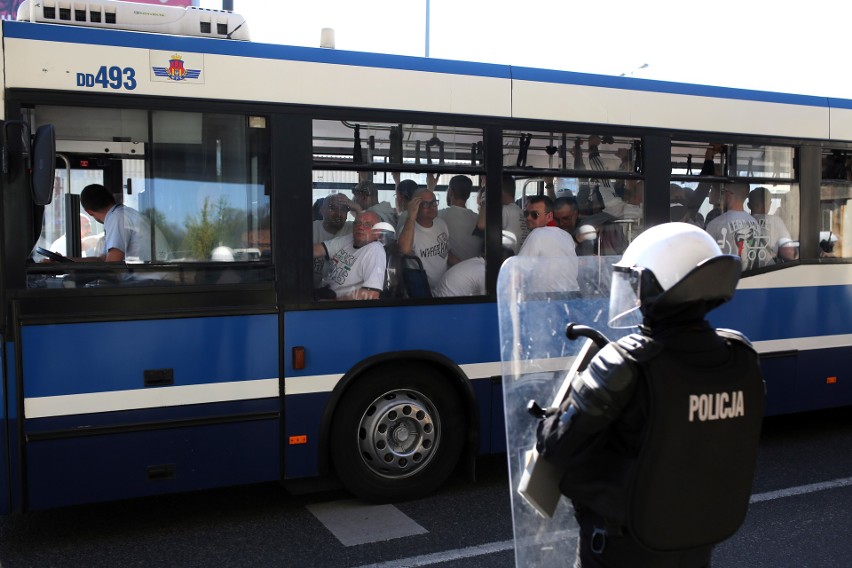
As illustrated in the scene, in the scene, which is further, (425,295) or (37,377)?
(425,295)

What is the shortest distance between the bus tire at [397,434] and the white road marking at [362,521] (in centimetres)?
12

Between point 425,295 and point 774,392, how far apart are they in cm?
324

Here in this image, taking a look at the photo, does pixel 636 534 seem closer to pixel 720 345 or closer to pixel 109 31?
pixel 720 345

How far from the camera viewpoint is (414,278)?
564 cm

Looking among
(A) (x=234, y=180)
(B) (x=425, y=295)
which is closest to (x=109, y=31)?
(A) (x=234, y=180)

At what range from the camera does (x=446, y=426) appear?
18.5ft

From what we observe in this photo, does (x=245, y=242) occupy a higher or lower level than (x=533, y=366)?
higher

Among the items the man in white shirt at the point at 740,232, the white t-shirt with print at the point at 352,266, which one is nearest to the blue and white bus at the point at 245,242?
the white t-shirt with print at the point at 352,266

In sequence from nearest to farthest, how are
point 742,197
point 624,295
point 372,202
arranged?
point 624,295 < point 372,202 < point 742,197

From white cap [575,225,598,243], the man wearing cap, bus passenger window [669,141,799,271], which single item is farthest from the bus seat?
bus passenger window [669,141,799,271]

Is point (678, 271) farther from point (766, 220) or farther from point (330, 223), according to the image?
point (766, 220)

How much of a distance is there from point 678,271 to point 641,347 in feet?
0.75

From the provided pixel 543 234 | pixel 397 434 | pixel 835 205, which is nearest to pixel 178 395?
pixel 397 434

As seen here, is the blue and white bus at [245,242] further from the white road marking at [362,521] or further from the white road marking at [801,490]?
the white road marking at [801,490]
